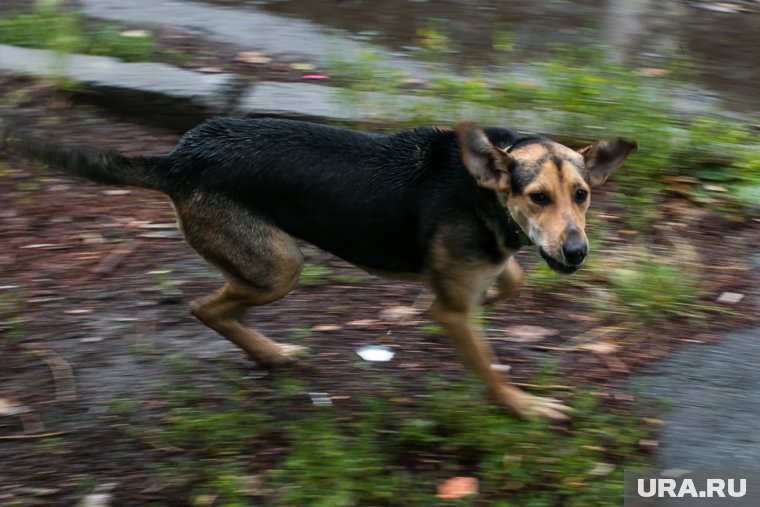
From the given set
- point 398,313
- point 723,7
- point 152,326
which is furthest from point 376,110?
point 723,7

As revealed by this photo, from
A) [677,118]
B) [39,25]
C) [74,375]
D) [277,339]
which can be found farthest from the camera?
[39,25]

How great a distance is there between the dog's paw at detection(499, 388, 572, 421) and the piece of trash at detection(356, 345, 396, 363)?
73 cm

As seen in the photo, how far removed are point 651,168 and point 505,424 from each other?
2.64 m

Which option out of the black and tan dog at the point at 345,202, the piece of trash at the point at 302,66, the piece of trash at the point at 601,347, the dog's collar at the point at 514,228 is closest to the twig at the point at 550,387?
the black and tan dog at the point at 345,202

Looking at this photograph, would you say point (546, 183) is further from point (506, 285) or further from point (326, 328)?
point (326, 328)

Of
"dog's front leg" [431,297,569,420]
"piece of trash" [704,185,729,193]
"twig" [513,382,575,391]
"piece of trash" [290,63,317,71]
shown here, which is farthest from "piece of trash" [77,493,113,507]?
"piece of trash" [290,63,317,71]

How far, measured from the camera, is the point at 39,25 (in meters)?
7.81

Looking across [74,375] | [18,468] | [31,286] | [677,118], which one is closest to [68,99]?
[31,286]

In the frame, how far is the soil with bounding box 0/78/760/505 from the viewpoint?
399 centimetres

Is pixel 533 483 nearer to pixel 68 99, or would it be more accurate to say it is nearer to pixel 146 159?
pixel 146 159

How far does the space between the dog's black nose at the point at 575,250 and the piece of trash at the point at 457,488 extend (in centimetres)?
95

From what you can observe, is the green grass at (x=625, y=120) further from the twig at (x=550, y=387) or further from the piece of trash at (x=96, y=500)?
the piece of trash at (x=96, y=500)

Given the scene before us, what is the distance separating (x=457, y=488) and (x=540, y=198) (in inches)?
45.4

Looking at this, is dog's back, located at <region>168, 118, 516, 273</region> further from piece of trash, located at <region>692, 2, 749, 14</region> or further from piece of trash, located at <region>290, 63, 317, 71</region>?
piece of trash, located at <region>692, 2, 749, 14</region>
